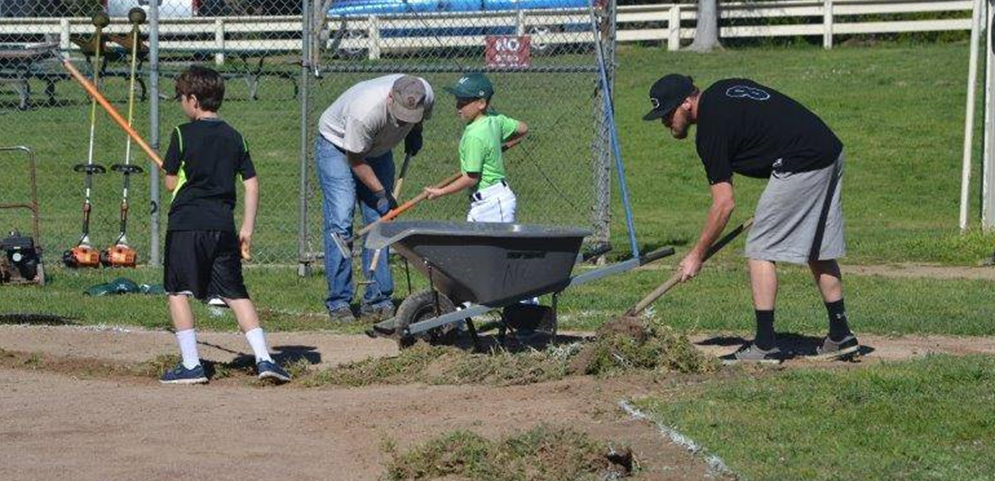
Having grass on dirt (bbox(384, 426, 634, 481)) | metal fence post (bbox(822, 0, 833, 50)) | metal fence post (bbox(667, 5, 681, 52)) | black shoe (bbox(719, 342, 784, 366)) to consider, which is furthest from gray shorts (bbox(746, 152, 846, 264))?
metal fence post (bbox(822, 0, 833, 50))

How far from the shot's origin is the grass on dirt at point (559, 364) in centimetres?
845

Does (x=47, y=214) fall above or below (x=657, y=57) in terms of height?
below

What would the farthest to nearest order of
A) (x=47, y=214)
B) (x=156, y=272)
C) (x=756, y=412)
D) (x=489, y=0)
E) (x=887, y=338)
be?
(x=47, y=214) < (x=489, y=0) < (x=156, y=272) < (x=887, y=338) < (x=756, y=412)

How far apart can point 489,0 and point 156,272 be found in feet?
13.6

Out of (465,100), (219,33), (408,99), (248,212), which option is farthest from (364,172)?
(219,33)

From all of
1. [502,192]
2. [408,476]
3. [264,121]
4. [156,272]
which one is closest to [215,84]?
[502,192]

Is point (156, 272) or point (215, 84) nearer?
point (215, 84)

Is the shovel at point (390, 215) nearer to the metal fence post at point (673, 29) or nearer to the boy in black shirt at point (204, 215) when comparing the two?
the boy in black shirt at point (204, 215)

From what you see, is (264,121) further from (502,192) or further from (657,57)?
(502,192)

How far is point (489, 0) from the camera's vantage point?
15359 mm

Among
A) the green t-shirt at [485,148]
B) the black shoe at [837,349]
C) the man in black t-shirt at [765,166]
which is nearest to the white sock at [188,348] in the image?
the green t-shirt at [485,148]

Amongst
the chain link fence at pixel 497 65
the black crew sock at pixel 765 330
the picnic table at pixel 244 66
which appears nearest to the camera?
the black crew sock at pixel 765 330

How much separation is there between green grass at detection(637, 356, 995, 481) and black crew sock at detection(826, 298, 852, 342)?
1.71ft

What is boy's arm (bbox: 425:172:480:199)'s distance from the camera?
990cm
